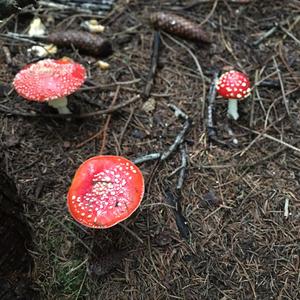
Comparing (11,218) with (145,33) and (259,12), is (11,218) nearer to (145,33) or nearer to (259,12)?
(145,33)

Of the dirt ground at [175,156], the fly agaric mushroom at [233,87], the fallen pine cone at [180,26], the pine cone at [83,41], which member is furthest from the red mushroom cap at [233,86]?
the pine cone at [83,41]

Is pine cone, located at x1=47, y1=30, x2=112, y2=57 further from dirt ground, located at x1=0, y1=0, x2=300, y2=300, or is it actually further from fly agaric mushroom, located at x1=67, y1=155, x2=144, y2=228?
fly agaric mushroom, located at x1=67, y1=155, x2=144, y2=228

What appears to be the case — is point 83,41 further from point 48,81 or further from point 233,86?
point 233,86

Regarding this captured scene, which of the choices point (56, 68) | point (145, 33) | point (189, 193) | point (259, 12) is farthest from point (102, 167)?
point (259, 12)

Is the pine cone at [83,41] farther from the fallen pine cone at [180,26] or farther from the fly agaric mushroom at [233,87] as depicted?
the fly agaric mushroom at [233,87]

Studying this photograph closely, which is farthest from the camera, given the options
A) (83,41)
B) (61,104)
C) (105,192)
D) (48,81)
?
(83,41)

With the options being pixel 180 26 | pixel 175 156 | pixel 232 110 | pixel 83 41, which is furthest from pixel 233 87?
pixel 83 41
